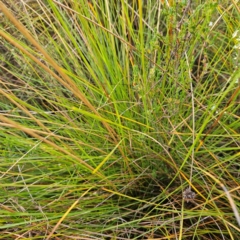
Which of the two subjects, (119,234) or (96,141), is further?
(96,141)

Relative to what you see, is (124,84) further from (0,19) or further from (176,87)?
(0,19)

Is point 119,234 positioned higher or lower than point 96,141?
→ lower

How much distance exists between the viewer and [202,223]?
926 mm

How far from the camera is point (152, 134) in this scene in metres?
0.96

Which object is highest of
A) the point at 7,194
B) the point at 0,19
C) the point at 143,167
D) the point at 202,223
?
the point at 0,19

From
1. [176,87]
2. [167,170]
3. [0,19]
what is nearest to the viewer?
[176,87]

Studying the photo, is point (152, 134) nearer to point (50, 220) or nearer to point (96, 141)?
point (96, 141)

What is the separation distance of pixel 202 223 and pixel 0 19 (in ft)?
3.53

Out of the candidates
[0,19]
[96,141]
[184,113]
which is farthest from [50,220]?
[0,19]

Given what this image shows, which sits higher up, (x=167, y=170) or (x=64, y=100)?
(x=64, y=100)

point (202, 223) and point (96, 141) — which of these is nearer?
point (202, 223)

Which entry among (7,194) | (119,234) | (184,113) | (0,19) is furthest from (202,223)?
(0,19)

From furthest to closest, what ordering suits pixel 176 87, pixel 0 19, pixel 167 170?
pixel 0 19, pixel 167 170, pixel 176 87

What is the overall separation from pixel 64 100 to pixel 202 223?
20.3 inches
